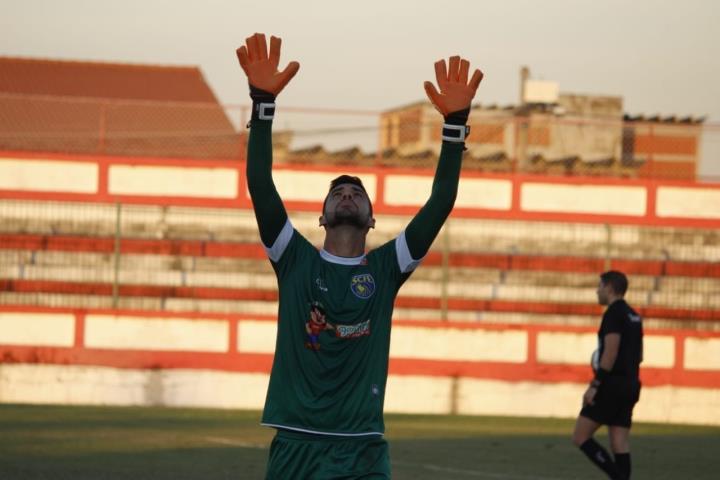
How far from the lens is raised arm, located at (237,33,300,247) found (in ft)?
15.2

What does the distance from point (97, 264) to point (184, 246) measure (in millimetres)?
2333

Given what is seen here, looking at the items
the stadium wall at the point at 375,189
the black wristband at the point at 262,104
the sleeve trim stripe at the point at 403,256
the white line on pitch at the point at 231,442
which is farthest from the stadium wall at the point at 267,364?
the black wristband at the point at 262,104

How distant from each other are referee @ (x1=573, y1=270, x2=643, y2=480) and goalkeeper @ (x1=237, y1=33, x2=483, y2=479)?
5.58 metres

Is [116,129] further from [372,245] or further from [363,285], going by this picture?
[363,285]

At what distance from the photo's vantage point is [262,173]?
15.3ft

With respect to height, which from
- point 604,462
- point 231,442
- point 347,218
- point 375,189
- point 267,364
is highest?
point 375,189

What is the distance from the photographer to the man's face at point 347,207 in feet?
15.7

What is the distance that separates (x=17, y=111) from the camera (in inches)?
1025

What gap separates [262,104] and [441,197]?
765mm

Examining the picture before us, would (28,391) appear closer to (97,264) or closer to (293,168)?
(97,264)

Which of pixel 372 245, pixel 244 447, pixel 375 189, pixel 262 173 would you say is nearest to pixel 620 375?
pixel 244 447

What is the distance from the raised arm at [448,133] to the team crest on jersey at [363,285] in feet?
0.81

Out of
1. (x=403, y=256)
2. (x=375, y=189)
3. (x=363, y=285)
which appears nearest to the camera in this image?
(x=363, y=285)

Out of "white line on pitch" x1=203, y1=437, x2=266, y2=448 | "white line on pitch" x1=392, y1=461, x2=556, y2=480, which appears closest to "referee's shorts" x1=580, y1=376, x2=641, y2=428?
"white line on pitch" x1=392, y1=461, x2=556, y2=480
